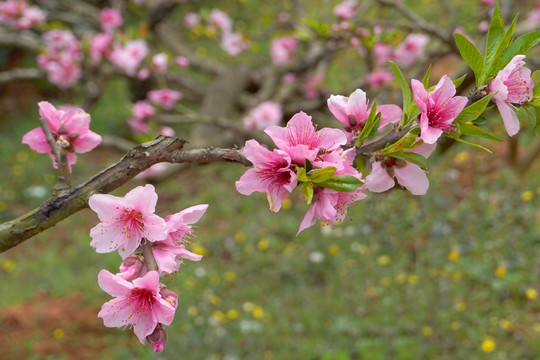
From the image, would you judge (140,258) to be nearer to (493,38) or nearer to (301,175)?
(301,175)

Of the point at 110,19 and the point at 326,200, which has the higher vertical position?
the point at 326,200

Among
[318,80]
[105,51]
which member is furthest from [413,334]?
[105,51]

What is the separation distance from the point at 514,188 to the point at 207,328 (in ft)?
8.91

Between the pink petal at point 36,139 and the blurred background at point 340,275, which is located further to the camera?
the blurred background at point 340,275

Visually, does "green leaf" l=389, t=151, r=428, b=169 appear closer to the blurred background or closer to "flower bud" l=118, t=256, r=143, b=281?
"flower bud" l=118, t=256, r=143, b=281

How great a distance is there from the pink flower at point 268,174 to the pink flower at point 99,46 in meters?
3.71

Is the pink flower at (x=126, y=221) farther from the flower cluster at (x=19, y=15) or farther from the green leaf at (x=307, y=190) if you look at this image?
the flower cluster at (x=19, y=15)

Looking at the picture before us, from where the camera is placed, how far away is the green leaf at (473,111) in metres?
0.93

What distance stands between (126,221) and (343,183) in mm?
439

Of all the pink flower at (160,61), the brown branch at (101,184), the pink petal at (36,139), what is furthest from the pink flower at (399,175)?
the pink flower at (160,61)

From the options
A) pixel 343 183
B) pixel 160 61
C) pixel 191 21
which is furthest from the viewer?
pixel 191 21

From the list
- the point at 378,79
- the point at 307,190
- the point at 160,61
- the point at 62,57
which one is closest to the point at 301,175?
the point at 307,190

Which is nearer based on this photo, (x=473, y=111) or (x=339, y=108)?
(x=473, y=111)

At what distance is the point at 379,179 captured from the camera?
3.37 ft
